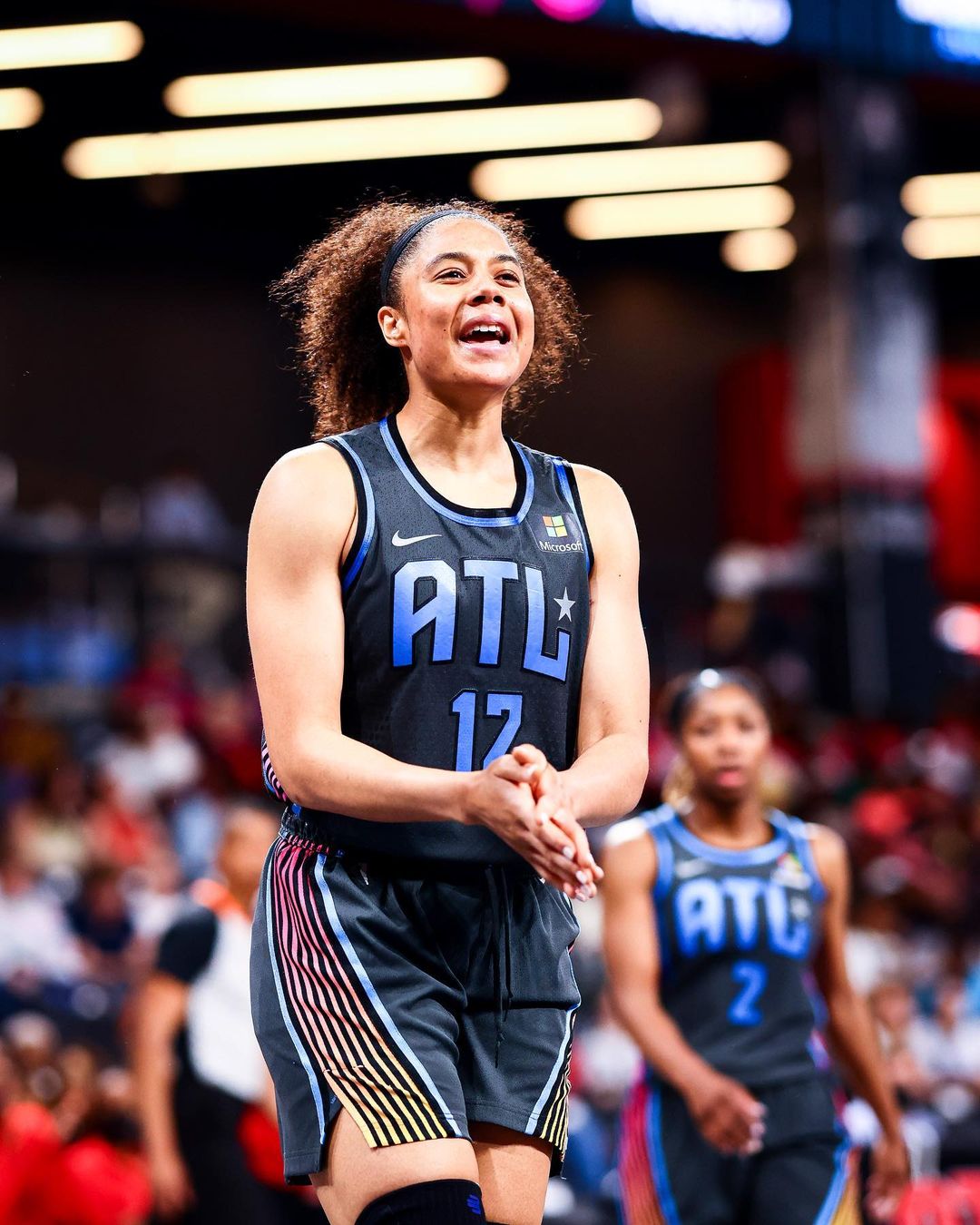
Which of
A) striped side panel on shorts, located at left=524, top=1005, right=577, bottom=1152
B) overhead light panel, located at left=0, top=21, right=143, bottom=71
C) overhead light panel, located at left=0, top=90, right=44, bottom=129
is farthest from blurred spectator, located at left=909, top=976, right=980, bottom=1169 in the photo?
overhead light panel, located at left=0, top=21, right=143, bottom=71

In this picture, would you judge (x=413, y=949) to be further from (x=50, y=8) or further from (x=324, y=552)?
(x=50, y=8)

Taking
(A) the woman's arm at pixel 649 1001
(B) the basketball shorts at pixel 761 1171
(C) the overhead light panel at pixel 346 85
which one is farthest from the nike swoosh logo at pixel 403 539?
(C) the overhead light panel at pixel 346 85

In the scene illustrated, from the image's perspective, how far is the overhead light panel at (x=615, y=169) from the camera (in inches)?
601

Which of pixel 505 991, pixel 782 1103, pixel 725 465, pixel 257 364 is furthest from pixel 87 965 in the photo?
pixel 725 465

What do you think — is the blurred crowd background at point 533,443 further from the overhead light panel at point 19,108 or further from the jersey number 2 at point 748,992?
the jersey number 2 at point 748,992

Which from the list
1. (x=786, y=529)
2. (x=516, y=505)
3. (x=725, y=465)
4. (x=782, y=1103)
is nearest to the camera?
(x=516, y=505)

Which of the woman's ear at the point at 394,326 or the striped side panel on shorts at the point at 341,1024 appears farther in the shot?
the woman's ear at the point at 394,326

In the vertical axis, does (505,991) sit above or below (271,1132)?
above

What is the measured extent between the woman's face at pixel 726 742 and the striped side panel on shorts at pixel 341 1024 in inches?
92.5

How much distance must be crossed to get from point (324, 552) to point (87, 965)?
604cm

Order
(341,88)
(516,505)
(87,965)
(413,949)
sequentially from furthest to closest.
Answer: (341,88) → (87,965) → (516,505) → (413,949)

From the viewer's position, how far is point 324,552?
8.82 feet

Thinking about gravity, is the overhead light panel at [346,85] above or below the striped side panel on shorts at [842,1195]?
above

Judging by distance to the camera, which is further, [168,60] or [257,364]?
[257,364]
